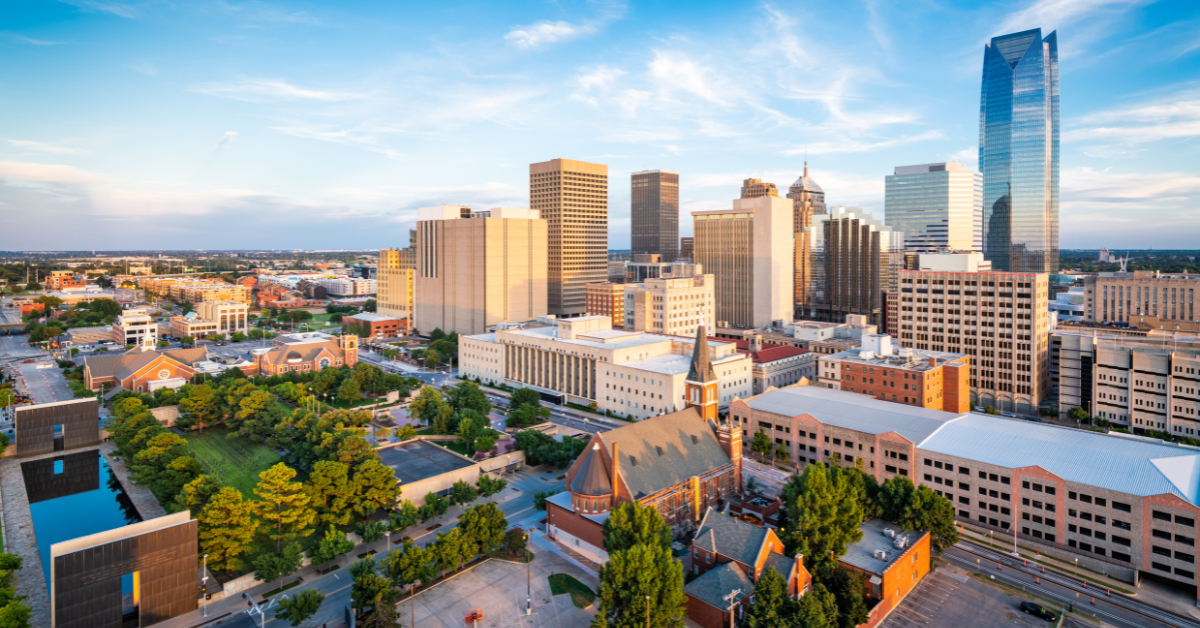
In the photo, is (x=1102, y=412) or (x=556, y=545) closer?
(x=556, y=545)

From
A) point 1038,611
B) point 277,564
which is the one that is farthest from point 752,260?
point 277,564

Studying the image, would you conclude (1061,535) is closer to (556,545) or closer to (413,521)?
(556,545)

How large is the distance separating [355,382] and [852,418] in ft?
279

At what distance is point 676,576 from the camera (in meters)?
46.0

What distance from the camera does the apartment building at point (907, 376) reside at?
91.7 meters

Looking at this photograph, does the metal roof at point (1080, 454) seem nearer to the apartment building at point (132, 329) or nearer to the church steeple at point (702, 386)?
the church steeple at point (702, 386)

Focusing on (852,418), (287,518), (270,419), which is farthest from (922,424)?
(270,419)

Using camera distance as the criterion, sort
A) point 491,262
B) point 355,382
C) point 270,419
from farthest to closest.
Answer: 1. point 491,262
2. point 355,382
3. point 270,419

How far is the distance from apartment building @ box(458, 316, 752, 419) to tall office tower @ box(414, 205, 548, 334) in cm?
4264

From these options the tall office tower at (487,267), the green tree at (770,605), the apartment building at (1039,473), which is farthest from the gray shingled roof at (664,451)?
the tall office tower at (487,267)

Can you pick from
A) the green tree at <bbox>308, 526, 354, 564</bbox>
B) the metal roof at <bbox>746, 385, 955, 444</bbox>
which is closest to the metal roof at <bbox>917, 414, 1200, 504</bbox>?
the metal roof at <bbox>746, 385, 955, 444</bbox>

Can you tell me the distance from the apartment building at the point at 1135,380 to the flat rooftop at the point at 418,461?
9757cm

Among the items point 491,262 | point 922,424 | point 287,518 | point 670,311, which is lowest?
point 287,518

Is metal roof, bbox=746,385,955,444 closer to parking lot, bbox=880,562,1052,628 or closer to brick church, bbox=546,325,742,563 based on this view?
brick church, bbox=546,325,742,563
